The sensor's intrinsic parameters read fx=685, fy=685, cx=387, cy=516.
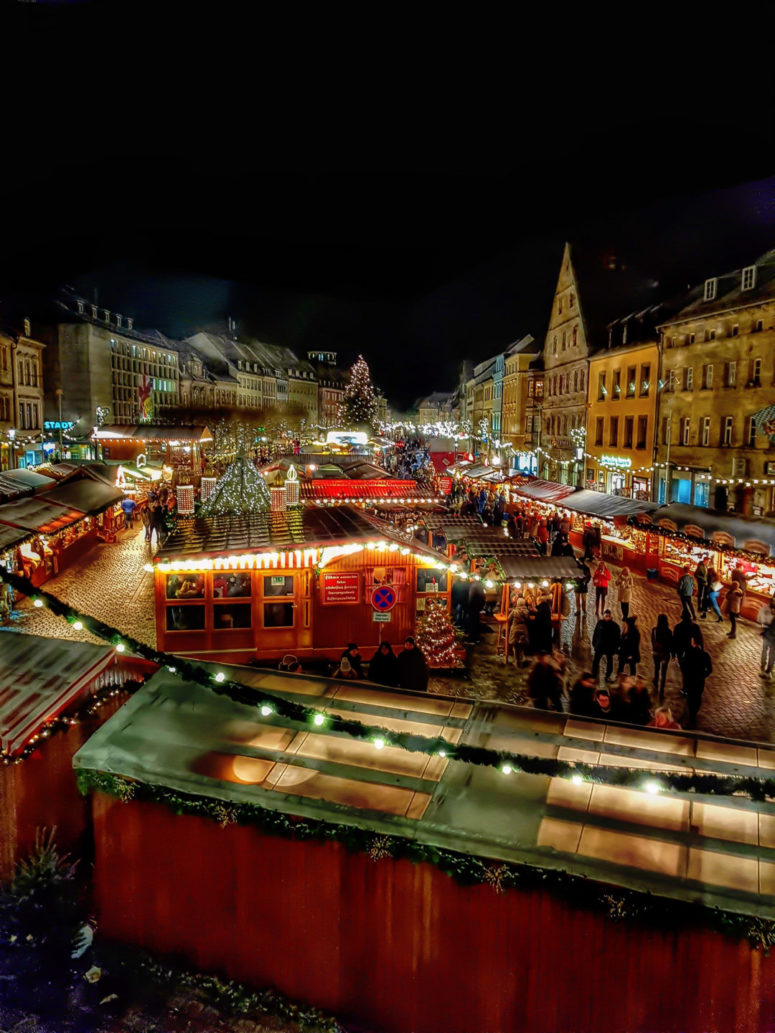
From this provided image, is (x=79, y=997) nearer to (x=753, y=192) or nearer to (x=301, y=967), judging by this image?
(x=301, y=967)

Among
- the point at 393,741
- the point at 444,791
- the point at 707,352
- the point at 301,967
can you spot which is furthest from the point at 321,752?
the point at 707,352

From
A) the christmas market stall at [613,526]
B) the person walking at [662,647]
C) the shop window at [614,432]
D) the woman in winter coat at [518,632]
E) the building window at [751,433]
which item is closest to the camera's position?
the person walking at [662,647]

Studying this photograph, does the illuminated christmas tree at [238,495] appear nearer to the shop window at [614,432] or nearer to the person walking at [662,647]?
the person walking at [662,647]

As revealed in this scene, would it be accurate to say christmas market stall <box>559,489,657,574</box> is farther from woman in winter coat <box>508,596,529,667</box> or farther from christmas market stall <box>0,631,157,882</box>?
christmas market stall <box>0,631,157,882</box>

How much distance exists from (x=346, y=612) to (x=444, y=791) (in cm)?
827

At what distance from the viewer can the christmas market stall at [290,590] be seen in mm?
12359

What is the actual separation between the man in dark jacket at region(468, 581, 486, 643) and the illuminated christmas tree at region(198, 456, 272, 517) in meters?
5.23

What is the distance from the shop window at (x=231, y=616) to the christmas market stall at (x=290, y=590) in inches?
0.7

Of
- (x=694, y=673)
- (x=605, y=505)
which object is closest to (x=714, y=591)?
(x=605, y=505)

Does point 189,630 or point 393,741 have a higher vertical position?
point 393,741

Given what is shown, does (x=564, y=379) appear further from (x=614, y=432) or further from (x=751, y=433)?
(x=751, y=433)

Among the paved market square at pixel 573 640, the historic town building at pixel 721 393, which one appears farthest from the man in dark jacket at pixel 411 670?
the historic town building at pixel 721 393

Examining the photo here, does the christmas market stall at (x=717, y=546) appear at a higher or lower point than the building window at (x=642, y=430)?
lower

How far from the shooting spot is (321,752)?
210 inches
